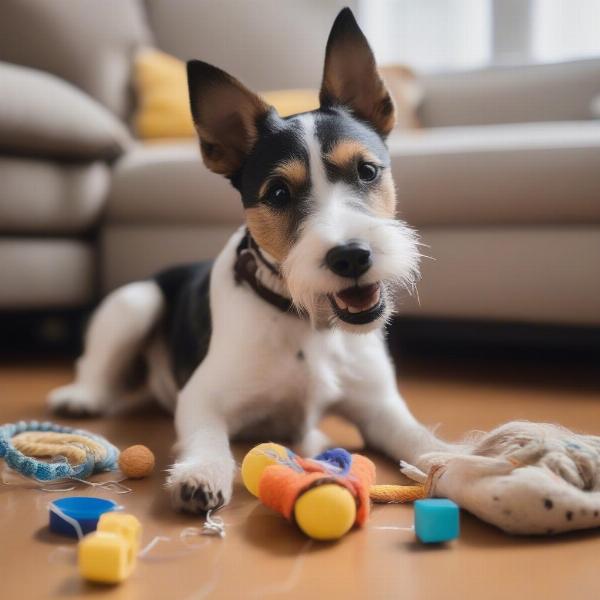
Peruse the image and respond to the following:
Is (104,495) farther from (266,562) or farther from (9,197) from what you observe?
(9,197)

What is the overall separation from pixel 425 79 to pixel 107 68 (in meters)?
1.87

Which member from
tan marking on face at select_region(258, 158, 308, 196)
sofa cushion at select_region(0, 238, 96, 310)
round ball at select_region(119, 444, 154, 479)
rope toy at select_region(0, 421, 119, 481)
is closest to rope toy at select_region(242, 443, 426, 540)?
round ball at select_region(119, 444, 154, 479)

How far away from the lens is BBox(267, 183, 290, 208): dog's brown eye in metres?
1.58

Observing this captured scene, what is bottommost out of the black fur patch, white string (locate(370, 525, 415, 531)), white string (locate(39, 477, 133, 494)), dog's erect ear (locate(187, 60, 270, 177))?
white string (locate(39, 477, 133, 494))

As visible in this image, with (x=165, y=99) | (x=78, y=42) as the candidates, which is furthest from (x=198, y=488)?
(x=78, y=42)

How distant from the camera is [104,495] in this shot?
140cm

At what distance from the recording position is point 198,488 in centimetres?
129

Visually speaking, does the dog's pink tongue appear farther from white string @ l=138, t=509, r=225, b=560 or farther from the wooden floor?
white string @ l=138, t=509, r=225, b=560

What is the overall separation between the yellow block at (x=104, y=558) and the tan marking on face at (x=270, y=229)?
753 millimetres

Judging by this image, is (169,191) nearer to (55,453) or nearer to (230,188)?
(230,188)

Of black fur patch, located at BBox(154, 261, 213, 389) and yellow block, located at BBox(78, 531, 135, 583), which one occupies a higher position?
black fur patch, located at BBox(154, 261, 213, 389)

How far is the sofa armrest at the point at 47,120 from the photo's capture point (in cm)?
273

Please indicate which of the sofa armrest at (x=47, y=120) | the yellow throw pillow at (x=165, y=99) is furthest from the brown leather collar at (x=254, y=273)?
the yellow throw pillow at (x=165, y=99)

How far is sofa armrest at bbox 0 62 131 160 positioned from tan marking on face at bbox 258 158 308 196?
1615 millimetres
